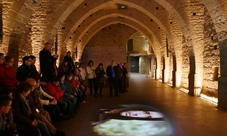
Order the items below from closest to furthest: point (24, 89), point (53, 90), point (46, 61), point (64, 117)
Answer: point (24, 89) < point (53, 90) < point (64, 117) < point (46, 61)

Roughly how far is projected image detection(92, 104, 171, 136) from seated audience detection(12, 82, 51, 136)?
1.18 m

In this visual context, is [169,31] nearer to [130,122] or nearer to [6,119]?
[130,122]

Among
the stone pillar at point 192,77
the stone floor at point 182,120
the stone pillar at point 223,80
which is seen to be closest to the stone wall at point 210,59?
the stone pillar at point 192,77

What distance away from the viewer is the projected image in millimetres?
4344

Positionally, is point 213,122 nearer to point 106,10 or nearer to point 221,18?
point 221,18

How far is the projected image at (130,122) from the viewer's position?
14.3 ft

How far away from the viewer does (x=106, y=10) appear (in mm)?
15953

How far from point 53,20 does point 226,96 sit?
7.02 m

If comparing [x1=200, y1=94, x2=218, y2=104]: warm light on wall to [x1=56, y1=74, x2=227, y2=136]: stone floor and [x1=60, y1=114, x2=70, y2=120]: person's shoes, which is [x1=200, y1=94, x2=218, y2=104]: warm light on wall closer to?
[x1=56, y1=74, x2=227, y2=136]: stone floor

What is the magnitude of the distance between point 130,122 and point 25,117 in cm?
247

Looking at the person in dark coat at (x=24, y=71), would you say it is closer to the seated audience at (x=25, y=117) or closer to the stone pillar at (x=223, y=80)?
the seated audience at (x=25, y=117)

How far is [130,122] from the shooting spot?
5062mm

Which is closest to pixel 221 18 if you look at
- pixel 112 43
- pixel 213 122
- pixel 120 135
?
pixel 213 122

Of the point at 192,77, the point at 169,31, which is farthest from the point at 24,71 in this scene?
the point at 169,31
